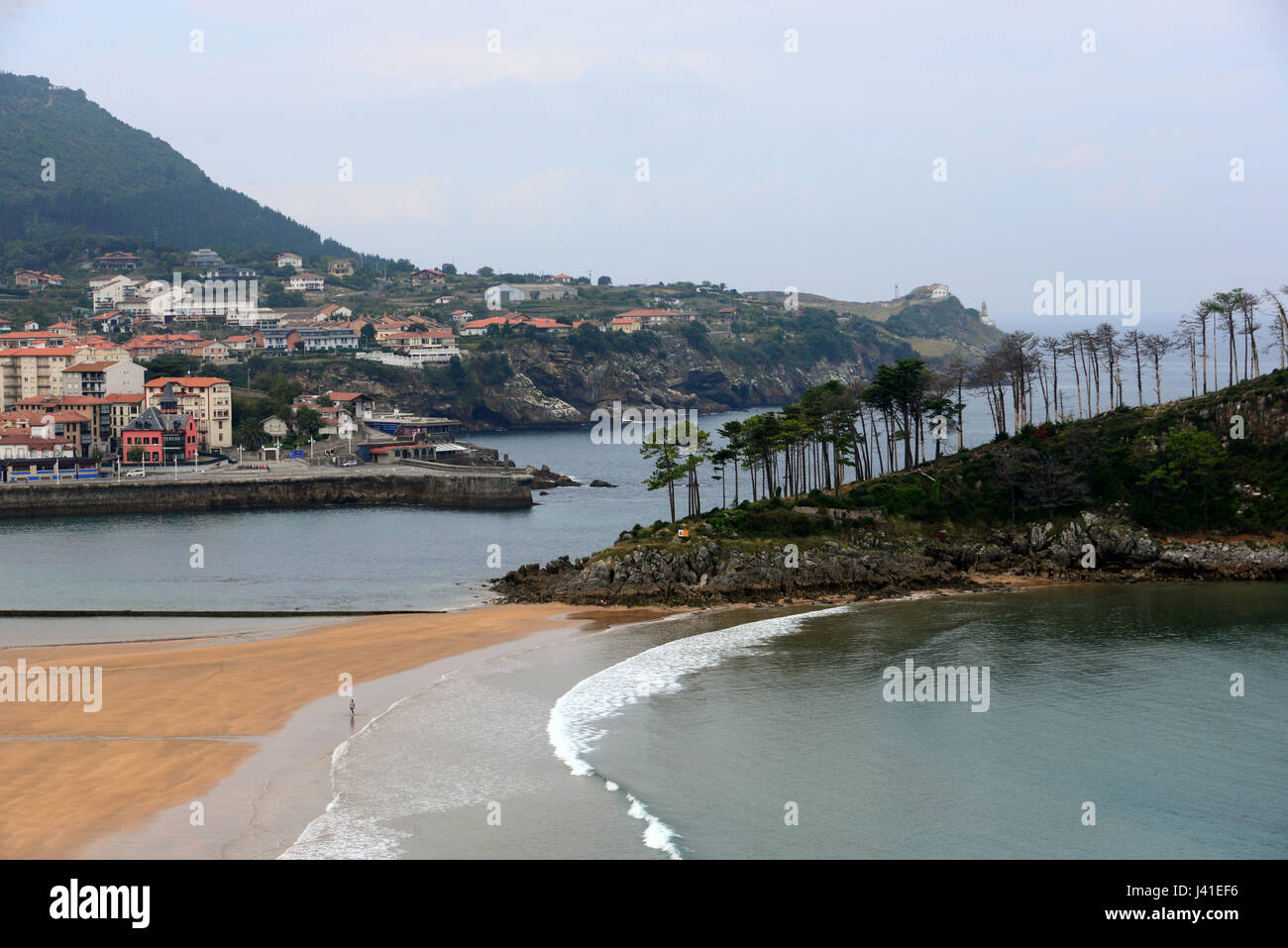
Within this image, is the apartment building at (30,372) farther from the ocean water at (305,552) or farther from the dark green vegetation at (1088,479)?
the dark green vegetation at (1088,479)

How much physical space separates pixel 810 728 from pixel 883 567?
19241 mm

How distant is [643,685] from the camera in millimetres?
31328

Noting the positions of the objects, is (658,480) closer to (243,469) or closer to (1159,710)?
(1159,710)

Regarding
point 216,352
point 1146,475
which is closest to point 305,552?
point 1146,475

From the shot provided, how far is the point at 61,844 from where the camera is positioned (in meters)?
20.1

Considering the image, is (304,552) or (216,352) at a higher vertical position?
(216,352)

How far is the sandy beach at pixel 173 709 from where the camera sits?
72.1ft

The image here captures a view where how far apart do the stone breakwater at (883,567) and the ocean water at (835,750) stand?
5330 millimetres

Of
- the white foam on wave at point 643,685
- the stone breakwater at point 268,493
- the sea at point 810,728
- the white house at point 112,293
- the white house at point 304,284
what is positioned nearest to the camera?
the sea at point 810,728

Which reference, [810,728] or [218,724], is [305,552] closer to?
[218,724]

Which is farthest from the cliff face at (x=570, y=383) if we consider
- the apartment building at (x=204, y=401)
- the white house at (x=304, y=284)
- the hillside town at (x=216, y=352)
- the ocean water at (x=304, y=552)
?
the white house at (x=304, y=284)

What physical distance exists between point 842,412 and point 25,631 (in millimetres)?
37478

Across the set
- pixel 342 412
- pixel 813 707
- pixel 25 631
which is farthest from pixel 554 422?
pixel 813 707

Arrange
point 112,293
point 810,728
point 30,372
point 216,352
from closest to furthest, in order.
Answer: point 810,728 → point 30,372 → point 216,352 → point 112,293
